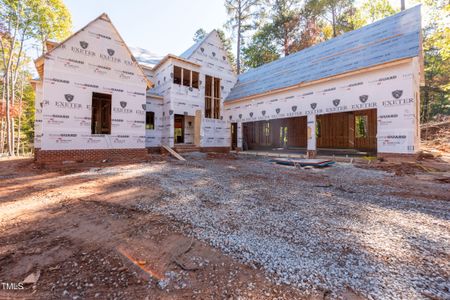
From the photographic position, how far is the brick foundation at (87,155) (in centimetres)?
838

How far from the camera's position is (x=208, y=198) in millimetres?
4234

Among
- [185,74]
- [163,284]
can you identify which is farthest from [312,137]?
[163,284]

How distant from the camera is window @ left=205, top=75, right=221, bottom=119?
17.7 m

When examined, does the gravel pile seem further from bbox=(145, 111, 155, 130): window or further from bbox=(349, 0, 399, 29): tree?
bbox=(349, 0, 399, 29): tree

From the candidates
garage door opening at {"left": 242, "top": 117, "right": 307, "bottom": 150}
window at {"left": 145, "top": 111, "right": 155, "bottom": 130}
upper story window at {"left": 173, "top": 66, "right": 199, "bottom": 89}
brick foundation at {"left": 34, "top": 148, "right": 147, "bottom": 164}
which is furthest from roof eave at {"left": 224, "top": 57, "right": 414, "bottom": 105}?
brick foundation at {"left": 34, "top": 148, "right": 147, "bottom": 164}

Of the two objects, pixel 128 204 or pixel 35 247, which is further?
pixel 128 204

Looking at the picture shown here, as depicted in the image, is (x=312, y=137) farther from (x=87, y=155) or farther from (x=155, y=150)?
(x=87, y=155)

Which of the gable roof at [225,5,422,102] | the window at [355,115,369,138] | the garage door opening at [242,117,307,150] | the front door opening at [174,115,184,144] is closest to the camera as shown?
the gable roof at [225,5,422,102]

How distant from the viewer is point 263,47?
26281mm

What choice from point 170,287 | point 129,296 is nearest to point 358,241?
point 170,287

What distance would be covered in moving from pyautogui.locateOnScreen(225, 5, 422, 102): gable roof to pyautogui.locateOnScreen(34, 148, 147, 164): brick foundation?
10471 mm

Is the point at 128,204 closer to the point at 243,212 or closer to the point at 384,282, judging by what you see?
the point at 243,212

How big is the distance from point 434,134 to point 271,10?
23724mm

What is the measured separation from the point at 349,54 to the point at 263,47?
16394 mm
